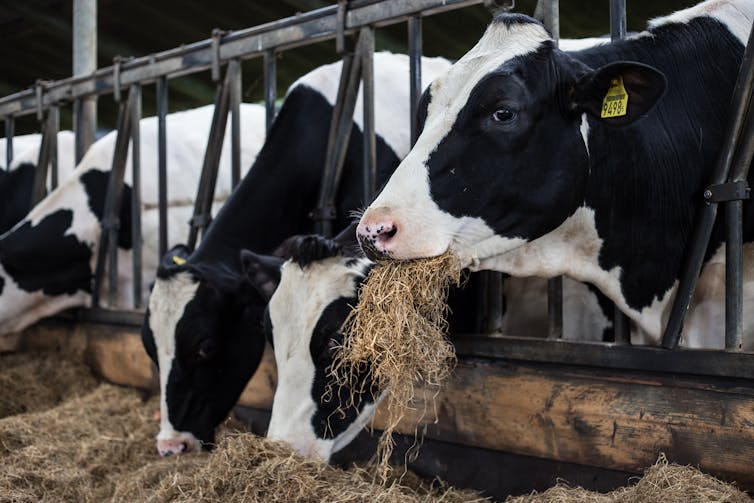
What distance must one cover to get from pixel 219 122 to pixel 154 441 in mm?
1651

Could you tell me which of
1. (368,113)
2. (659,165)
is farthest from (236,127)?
(659,165)

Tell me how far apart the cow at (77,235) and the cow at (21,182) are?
0.84 m

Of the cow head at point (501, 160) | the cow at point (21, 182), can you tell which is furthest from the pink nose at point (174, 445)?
the cow at point (21, 182)

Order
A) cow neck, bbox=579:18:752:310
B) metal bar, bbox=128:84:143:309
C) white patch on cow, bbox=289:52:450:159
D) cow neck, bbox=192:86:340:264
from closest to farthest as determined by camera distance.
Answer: cow neck, bbox=579:18:752:310
cow neck, bbox=192:86:340:264
white patch on cow, bbox=289:52:450:159
metal bar, bbox=128:84:143:309

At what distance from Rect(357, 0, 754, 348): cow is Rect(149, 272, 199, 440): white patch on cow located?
1.56 metres

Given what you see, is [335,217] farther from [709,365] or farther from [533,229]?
[709,365]

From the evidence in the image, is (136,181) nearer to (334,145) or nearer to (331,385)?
(334,145)

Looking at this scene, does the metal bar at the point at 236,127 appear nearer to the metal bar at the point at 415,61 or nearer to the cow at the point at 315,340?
the metal bar at the point at 415,61

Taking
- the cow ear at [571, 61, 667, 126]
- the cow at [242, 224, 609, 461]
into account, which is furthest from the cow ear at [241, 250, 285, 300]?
the cow ear at [571, 61, 667, 126]

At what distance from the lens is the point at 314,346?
2902 millimetres

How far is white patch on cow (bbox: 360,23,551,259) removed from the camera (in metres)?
2.39

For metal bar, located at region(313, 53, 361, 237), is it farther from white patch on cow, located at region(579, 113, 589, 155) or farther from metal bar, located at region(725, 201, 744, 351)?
metal bar, located at region(725, 201, 744, 351)

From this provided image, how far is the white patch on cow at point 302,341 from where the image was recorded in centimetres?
286

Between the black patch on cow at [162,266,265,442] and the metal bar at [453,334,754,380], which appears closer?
the metal bar at [453,334,754,380]
